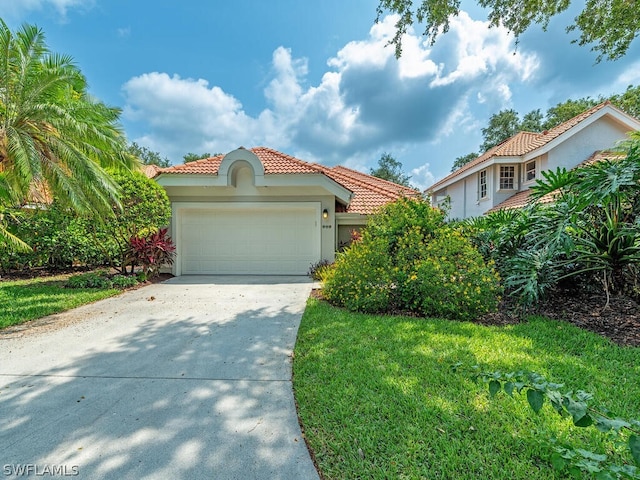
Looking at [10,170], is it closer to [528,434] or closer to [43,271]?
[43,271]

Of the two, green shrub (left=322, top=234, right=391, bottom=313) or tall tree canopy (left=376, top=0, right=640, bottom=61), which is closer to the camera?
green shrub (left=322, top=234, right=391, bottom=313)

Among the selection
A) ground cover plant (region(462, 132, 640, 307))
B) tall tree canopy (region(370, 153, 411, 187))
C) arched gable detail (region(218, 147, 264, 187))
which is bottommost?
ground cover plant (region(462, 132, 640, 307))

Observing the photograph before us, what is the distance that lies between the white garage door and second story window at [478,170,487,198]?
1127cm

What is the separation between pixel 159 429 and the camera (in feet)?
8.39

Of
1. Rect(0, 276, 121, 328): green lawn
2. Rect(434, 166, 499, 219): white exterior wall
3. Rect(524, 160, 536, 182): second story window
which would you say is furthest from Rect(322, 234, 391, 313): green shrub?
Rect(524, 160, 536, 182): second story window

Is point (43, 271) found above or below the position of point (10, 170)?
below

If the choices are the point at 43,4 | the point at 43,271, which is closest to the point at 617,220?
the point at 43,4

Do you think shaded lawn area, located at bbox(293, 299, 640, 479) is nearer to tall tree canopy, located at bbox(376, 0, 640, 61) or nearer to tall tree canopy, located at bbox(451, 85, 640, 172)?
tall tree canopy, located at bbox(376, 0, 640, 61)

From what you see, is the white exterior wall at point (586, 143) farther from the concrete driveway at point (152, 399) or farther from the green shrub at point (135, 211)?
the green shrub at point (135, 211)

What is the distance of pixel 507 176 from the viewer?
15.5m

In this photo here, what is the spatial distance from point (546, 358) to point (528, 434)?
5.80ft

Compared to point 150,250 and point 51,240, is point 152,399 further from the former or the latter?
point 51,240

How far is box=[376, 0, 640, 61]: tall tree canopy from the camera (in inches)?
287

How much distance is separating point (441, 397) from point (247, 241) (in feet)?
30.0
